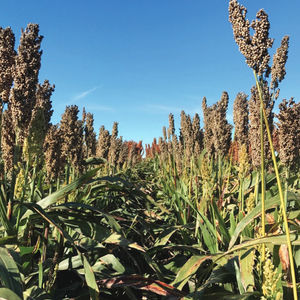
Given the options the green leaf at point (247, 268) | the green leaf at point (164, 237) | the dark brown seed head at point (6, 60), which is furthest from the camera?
the green leaf at point (164, 237)

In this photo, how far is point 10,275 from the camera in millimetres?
1324

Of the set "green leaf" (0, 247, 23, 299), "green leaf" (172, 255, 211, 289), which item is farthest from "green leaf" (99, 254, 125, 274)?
"green leaf" (0, 247, 23, 299)

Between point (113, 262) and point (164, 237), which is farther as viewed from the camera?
point (164, 237)

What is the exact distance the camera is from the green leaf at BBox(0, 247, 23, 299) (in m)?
1.28

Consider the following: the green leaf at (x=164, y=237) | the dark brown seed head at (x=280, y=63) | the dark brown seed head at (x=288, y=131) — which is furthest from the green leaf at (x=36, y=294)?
the dark brown seed head at (x=280, y=63)

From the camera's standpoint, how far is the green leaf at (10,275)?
1.28 metres

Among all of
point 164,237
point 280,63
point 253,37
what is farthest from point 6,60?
point 280,63

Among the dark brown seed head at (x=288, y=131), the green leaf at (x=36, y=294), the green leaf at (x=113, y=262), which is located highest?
the dark brown seed head at (x=288, y=131)

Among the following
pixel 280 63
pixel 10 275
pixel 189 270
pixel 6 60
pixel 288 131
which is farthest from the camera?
pixel 280 63

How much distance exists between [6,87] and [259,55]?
75.4 inches

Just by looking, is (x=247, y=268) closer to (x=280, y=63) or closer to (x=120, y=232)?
(x=120, y=232)

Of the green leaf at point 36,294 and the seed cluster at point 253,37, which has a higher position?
the seed cluster at point 253,37

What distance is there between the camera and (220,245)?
2.42 m

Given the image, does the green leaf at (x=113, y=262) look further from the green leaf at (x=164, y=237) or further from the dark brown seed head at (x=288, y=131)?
the dark brown seed head at (x=288, y=131)
